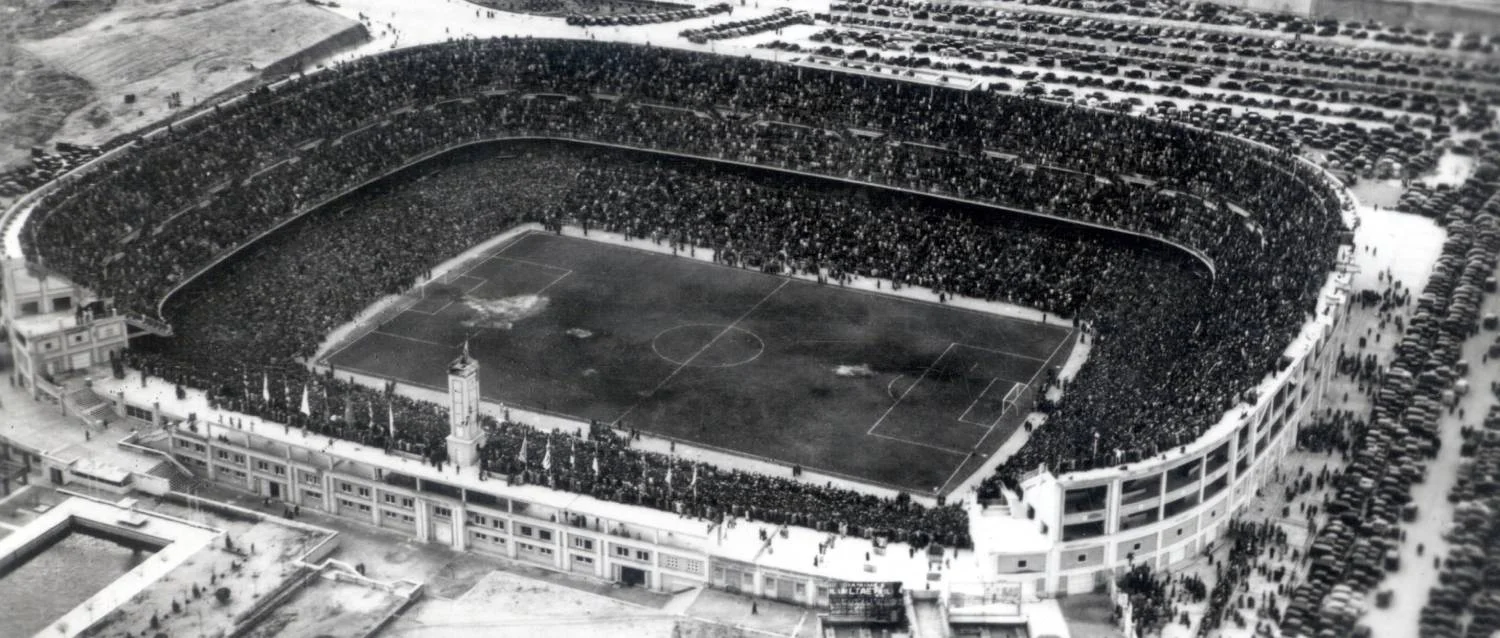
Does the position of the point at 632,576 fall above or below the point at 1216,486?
below

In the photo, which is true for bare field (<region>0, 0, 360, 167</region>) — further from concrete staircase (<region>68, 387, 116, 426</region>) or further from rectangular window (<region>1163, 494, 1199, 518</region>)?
rectangular window (<region>1163, 494, 1199, 518</region>)

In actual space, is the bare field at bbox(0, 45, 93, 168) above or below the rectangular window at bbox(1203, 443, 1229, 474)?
above

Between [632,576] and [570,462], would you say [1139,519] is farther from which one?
[570,462]

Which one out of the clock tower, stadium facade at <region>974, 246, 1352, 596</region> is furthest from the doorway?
stadium facade at <region>974, 246, 1352, 596</region>

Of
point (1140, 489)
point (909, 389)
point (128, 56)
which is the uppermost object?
→ point (128, 56)

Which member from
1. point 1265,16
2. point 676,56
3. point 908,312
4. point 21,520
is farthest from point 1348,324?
point 21,520

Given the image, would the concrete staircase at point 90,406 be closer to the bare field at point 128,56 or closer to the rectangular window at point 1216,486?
the bare field at point 128,56

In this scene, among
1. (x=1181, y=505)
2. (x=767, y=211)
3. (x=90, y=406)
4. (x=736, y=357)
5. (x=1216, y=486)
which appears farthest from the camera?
(x=767, y=211)

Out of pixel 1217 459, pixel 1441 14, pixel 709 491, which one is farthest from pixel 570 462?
pixel 1441 14
